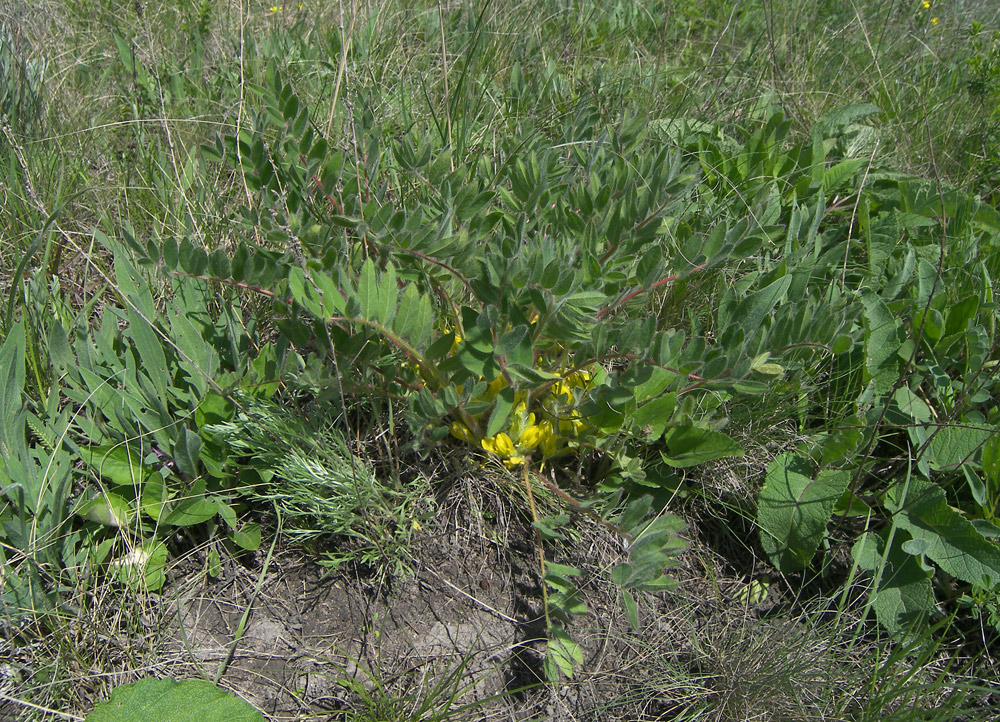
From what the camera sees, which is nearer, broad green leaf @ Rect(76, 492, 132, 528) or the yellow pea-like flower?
broad green leaf @ Rect(76, 492, 132, 528)

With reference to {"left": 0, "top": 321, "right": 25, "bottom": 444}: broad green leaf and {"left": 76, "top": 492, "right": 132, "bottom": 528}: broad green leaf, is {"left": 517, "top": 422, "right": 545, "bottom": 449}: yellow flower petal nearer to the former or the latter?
{"left": 76, "top": 492, "right": 132, "bottom": 528}: broad green leaf

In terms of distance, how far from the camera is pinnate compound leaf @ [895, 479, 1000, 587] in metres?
1.65

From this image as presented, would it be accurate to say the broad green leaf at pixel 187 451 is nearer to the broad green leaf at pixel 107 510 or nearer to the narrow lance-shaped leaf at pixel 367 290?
the broad green leaf at pixel 107 510

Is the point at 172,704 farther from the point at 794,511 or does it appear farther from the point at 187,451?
the point at 794,511

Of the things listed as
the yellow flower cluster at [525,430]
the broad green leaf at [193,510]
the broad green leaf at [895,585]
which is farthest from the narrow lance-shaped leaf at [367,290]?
the broad green leaf at [895,585]

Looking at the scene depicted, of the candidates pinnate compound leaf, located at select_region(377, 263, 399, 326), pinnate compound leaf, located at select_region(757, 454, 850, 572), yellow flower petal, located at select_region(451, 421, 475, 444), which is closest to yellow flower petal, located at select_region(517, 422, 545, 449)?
yellow flower petal, located at select_region(451, 421, 475, 444)

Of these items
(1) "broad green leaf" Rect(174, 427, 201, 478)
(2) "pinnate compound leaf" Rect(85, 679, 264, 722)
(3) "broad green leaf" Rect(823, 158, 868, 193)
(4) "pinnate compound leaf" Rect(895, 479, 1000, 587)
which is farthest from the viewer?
(3) "broad green leaf" Rect(823, 158, 868, 193)

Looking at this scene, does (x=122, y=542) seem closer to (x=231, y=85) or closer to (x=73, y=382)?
(x=73, y=382)

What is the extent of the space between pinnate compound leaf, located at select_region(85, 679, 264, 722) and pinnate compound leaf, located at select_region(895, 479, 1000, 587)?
1484 mm

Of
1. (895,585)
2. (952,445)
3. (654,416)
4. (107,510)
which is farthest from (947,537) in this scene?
(107,510)

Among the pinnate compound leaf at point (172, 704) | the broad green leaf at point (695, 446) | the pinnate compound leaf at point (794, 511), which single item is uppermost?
the broad green leaf at point (695, 446)

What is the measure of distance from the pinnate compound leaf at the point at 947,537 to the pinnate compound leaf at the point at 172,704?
148 centimetres

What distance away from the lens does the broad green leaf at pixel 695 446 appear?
165 cm

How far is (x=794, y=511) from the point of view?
5.72 feet
